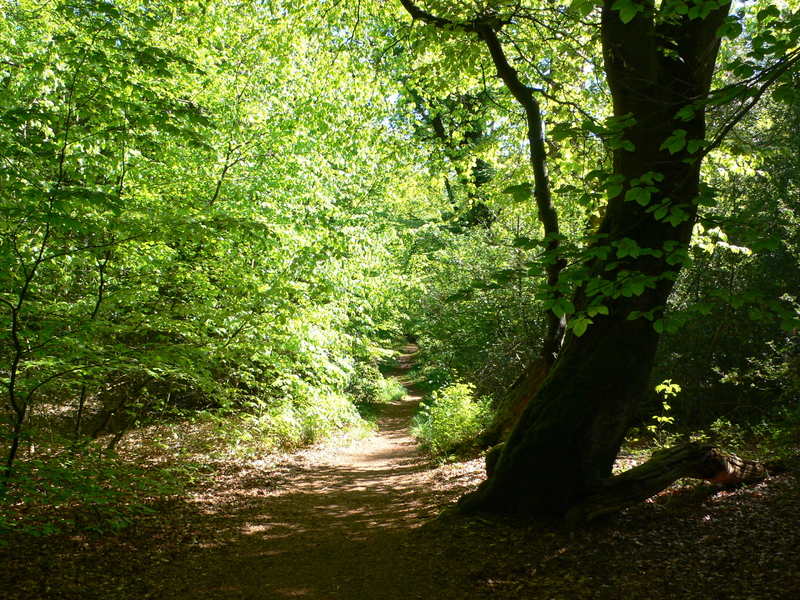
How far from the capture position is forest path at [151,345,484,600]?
14.1 feet

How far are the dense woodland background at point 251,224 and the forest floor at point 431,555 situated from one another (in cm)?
51

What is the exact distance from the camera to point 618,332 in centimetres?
471

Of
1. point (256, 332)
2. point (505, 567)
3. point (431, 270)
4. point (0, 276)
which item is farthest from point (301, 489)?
point (431, 270)

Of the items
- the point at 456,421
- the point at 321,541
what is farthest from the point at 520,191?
the point at 456,421

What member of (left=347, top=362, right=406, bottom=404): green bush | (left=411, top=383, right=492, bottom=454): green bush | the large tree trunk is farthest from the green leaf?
(left=347, top=362, right=406, bottom=404): green bush

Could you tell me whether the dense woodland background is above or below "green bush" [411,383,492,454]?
above

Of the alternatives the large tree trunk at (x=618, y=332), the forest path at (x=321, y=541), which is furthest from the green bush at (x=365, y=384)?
the large tree trunk at (x=618, y=332)

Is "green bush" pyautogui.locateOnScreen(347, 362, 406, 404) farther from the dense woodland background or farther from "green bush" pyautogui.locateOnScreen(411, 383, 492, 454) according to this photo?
"green bush" pyautogui.locateOnScreen(411, 383, 492, 454)

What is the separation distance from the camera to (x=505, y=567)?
13.9 ft

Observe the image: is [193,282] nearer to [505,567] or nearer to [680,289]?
[505,567]

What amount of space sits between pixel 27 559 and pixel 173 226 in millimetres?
3307

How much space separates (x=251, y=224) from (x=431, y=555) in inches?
150

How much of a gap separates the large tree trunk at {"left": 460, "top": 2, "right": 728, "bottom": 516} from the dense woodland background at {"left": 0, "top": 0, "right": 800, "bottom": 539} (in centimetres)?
50

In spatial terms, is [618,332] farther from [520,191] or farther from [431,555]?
[431,555]
